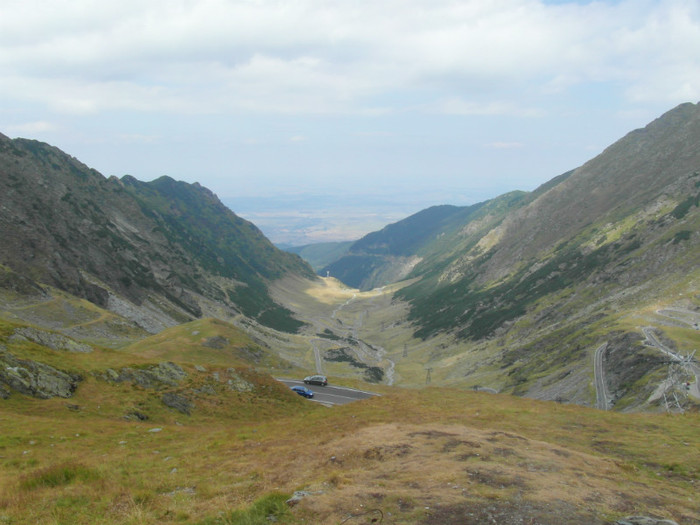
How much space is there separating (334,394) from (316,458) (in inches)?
1526

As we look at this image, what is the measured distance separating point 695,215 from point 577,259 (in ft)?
127

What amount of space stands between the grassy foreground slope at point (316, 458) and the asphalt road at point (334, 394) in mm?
12310

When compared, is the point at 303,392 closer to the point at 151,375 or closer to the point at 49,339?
the point at 151,375

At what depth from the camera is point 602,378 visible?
71.3 meters

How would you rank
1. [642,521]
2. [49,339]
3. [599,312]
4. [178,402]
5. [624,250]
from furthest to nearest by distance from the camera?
[624,250], [599,312], [49,339], [178,402], [642,521]

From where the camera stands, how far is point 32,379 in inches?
1297

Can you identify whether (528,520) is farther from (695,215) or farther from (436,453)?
(695,215)

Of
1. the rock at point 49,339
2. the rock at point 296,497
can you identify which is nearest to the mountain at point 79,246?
the rock at point 49,339

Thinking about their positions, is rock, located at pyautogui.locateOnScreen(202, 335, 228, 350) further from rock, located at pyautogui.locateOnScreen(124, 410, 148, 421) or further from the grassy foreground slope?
rock, located at pyautogui.locateOnScreen(124, 410, 148, 421)

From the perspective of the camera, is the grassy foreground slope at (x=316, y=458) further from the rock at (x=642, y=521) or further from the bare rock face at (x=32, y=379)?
the bare rock face at (x=32, y=379)

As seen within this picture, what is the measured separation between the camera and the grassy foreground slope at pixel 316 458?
15250 mm

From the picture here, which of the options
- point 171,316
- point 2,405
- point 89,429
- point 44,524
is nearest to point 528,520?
point 44,524

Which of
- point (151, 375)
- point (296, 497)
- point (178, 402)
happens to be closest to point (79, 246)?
point (151, 375)

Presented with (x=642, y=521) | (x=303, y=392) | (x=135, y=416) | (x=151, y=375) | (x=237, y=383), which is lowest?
(x=303, y=392)
